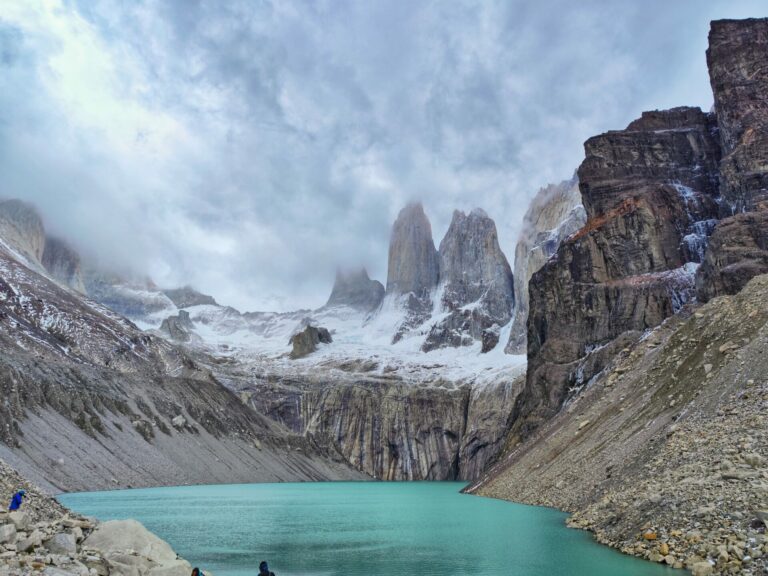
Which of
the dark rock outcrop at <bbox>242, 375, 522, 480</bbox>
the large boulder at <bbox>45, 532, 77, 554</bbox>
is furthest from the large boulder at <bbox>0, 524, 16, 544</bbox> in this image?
the dark rock outcrop at <bbox>242, 375, 522, 480</bbox>

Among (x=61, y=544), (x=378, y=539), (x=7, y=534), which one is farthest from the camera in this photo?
(x=378, y=539)

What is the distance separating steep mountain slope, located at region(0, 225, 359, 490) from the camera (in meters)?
82.5

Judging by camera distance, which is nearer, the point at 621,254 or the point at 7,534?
the point at 7,534

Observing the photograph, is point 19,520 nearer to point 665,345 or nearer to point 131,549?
point 131,549

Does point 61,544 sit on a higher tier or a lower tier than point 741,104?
lower

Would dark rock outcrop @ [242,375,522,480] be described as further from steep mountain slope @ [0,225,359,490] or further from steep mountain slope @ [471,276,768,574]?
steep mountain slope @ [471,276,768,574]

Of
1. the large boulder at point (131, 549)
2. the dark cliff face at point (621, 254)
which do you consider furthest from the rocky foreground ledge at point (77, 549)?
the dark cliff face at point (621, 254)

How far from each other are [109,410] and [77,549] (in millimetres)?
89264

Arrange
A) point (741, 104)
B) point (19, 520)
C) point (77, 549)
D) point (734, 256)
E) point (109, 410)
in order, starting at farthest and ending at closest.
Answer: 1. point (109, 410)
2. point (741, 104)
3. point (734, 256)
4. point (77, 549)
5. point (19, 520)

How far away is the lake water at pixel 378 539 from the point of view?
91.7 ft

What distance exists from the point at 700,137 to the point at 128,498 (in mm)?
88516

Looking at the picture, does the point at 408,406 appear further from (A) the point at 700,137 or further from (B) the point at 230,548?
(B) the point at 230,548

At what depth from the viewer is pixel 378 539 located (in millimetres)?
39250

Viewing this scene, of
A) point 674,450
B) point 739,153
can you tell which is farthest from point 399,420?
point 674,450
